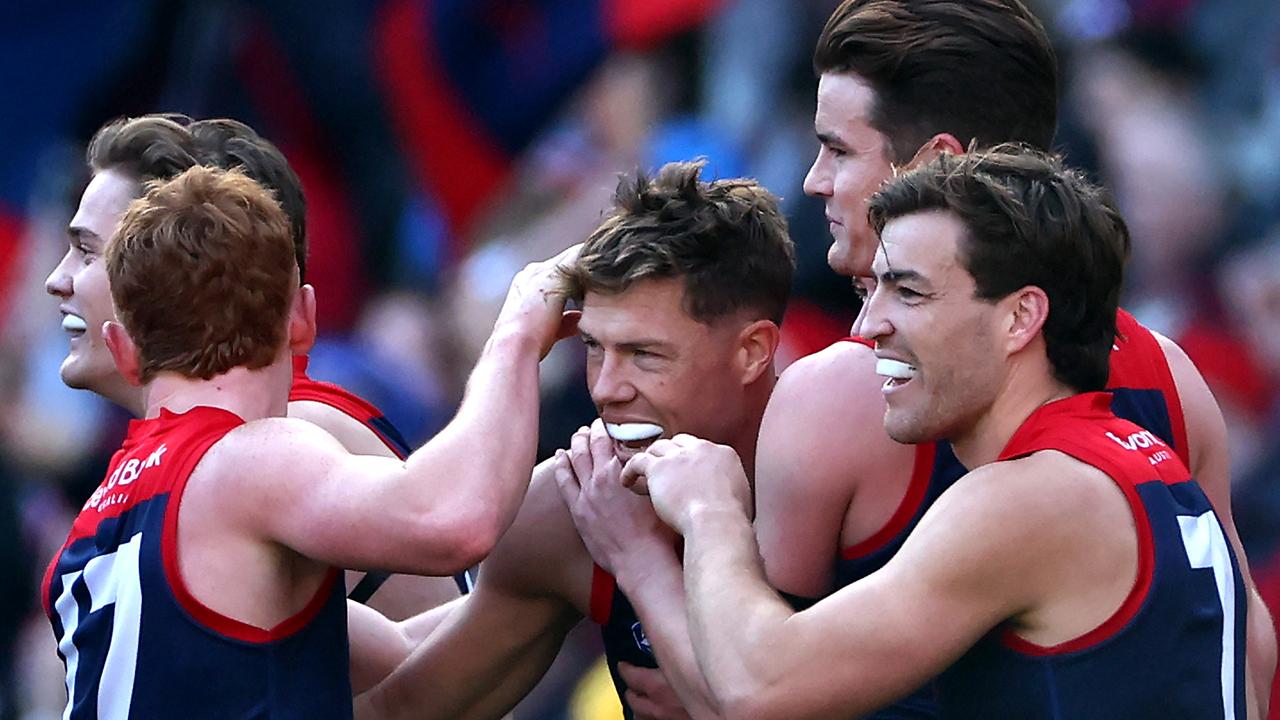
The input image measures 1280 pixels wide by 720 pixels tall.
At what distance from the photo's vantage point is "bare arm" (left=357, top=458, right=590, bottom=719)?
158 inches

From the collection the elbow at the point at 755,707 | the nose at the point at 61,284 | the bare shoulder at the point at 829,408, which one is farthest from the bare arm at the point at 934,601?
the nose at the point at 61,284

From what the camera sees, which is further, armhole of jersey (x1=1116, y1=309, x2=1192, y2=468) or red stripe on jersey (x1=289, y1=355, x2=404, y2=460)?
red stripe on jersey (x1=289, y1=355, x2=404, y2=460)

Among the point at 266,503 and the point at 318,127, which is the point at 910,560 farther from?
the point at 318,127

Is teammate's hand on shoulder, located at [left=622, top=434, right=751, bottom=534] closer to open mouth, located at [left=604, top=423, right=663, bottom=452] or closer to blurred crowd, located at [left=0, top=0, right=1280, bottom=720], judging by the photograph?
open mouth, located at [left=604, top=423, right=663, bottom=452]

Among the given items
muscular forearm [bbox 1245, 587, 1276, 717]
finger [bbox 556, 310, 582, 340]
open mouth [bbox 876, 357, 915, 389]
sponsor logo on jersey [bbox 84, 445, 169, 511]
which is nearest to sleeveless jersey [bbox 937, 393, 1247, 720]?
open mouth [bbox 876, 357, 915, 389]

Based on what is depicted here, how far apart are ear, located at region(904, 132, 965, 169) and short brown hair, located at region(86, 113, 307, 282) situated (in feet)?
4.58

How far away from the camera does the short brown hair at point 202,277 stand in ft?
10.7

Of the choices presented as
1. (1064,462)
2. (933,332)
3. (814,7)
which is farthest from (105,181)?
(814,7)

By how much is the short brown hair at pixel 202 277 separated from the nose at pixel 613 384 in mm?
748

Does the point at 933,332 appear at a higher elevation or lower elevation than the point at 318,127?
higher

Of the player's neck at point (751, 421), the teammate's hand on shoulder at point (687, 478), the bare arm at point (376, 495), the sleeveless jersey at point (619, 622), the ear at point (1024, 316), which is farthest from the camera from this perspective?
the player's neck at point (751, 421)

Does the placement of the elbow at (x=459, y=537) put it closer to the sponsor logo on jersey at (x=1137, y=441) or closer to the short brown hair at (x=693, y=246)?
the short brown hair at (x=693, y=246)

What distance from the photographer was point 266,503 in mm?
3152

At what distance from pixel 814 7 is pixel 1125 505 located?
3.87 metres
